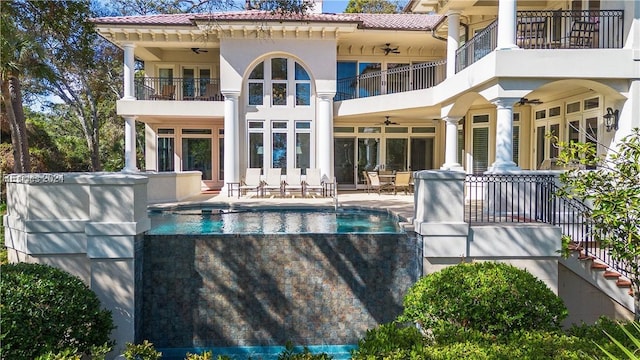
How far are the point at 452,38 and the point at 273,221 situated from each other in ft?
29.5

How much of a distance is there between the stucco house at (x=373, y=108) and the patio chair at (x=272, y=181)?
1.74 meters

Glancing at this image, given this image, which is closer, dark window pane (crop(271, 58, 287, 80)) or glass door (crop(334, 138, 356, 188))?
dark window pane (crop(271, 58, 287, 80))

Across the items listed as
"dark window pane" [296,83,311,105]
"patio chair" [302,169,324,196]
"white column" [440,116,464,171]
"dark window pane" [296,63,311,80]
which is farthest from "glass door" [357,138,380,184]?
"white column" [440,116,464,171]

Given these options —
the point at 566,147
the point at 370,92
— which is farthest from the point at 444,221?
the point at 370,92

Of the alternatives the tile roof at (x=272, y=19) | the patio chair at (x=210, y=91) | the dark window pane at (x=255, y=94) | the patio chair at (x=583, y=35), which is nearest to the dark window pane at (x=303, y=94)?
the dark window pane at (x=255, y=94)

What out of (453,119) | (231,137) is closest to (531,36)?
(453,119)

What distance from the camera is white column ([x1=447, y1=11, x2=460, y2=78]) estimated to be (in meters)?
14.9

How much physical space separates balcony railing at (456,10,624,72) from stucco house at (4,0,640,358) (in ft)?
0.18

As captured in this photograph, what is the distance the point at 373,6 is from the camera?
36.4m

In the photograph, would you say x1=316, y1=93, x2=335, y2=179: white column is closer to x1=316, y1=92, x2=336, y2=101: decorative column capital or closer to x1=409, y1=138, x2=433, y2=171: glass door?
x1=316, y1=92, x2=336, y2=101: decorative column capital

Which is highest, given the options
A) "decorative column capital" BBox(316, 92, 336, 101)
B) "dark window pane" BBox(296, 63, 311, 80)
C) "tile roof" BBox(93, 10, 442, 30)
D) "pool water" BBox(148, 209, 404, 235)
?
"tile roof" BBox(93, 10, 442, 30)

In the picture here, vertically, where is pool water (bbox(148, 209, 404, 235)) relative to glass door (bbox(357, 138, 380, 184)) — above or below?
below

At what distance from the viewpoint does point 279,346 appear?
7520 mm

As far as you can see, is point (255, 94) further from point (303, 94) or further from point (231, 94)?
point (303, 94)
